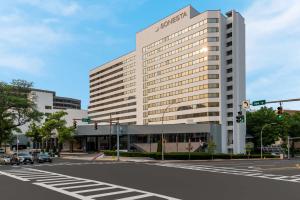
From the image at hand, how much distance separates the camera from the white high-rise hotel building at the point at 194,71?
4695 inches

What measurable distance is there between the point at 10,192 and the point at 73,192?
9.30ft

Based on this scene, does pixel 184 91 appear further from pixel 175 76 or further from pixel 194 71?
pixel 194 71

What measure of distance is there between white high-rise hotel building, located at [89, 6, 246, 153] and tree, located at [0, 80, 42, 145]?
3728 centimetres

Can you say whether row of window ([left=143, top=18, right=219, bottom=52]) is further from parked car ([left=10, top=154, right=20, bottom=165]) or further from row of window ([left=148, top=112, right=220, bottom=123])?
parked car ([left=10, top=154, right=20, bottom=165])

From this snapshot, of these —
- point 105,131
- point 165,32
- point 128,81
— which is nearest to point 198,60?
point 165,32

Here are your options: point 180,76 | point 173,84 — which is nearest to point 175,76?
point 173,84

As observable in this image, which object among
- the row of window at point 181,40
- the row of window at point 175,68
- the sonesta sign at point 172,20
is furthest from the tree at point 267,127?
the sonesta sign at point 172,20

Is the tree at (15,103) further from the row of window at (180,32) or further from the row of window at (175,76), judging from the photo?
the row of window at (180,32)

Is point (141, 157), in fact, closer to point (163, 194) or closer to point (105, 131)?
point (105, 131)

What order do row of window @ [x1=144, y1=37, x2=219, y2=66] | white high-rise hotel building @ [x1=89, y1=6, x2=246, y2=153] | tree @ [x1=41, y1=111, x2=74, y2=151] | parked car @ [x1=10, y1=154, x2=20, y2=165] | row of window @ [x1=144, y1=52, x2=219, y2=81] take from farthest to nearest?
row of window @ [x1=144, y1=52, x2=219, y2=81] < row of window @ [x1=144, y1=37, x2=219, y2=66] < white high-rise hotel building @ [x1=89, y1=6, x2=246, y2=153] < tree @ [x1=41, y1=111, x2=74, y2=151] < parked car @ [x1=10, y1=154, x2=20, y2=165]

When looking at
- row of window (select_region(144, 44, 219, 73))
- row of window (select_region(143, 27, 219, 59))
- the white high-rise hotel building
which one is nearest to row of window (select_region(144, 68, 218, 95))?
the white high-rise hotel building

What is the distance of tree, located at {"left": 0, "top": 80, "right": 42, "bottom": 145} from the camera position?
75.0 metres

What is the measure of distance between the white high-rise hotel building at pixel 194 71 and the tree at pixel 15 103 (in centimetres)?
3728

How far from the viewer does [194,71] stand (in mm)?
127188
